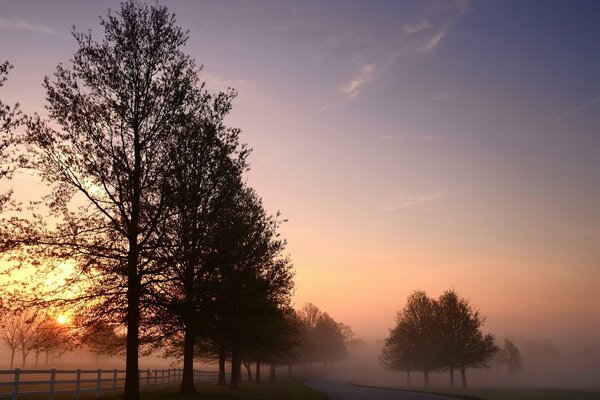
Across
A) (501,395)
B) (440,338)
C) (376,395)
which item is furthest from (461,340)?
(376,395)

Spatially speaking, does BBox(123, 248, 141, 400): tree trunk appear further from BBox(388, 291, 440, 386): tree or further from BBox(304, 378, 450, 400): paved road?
BBox(388, 291, 440, 386): tree

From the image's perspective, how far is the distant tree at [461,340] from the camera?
6412 cm

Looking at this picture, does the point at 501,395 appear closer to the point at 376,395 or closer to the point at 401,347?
the point at 376,395

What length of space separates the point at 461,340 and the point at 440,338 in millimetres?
2929

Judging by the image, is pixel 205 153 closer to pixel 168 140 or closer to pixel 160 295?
pixel 168 140

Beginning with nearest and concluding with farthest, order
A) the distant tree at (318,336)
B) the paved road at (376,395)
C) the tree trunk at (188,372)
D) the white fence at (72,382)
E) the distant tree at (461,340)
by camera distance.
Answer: the white fence at (72,382) → the tree trunk at (188,372) → the paved road at (376,395) → the distant tree at (461,340) → the distant tree at (318,336)

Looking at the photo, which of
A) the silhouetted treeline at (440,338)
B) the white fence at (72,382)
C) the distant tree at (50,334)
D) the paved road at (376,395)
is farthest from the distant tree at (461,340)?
the distant tree at (50,334)

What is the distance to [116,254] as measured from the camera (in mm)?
19844

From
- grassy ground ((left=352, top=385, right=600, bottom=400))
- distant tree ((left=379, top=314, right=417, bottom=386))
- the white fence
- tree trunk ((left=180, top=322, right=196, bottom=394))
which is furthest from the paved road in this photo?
distant tree ((left=379, top=314, right=417, bottom=386))

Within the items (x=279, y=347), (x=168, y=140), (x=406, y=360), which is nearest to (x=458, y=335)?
(x=406, y=360)

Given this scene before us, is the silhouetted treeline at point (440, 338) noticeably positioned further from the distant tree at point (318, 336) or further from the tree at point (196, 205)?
the tree at point (196, 205)

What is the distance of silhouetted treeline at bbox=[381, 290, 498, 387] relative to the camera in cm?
6444

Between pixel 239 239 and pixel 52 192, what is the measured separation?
8.74 m

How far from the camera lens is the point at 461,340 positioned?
64.8 metres
